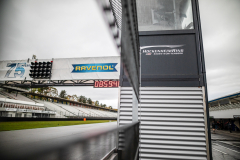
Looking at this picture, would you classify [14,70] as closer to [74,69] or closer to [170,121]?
[74,69]

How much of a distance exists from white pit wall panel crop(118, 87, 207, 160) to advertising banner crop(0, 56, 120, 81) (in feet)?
31.9

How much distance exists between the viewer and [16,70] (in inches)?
571

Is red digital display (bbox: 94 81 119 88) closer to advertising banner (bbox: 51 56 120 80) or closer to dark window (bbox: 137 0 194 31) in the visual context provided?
advertising banner (bbox: 51 56 120 80)

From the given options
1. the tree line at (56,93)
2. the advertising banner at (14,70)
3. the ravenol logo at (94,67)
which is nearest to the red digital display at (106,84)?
the ravenol logo at (94,67)

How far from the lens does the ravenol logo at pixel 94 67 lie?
13.4 m

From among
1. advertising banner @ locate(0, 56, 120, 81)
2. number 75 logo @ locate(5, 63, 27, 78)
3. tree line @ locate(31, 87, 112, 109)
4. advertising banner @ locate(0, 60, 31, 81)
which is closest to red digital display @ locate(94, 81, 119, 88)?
advertising banner @ locate(0, 56, 120, 81)

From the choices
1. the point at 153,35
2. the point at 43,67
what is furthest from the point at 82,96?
the point at 153,35

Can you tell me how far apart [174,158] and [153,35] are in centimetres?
302

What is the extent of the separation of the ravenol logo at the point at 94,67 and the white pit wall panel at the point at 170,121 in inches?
390

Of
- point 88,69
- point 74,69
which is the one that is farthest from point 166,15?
point 74,69

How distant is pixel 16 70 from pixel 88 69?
761 centimetres

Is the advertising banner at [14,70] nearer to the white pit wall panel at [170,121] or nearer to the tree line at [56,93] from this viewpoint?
the white pit wall panel at [170,121]

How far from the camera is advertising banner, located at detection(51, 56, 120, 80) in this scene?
43.8 feet

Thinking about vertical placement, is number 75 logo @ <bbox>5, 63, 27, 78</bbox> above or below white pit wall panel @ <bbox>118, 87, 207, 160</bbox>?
above
